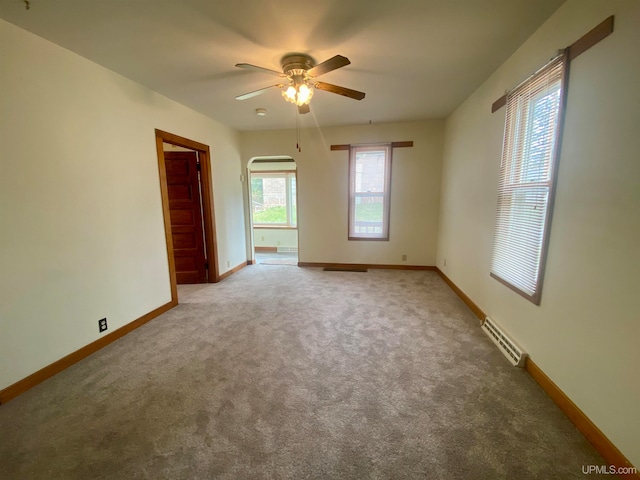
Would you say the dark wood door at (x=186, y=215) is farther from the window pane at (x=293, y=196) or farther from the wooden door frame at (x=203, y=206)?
the window pane at (x=293, y=196)

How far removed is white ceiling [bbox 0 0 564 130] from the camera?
1.62 m

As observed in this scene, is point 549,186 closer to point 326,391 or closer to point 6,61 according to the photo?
point 326,391

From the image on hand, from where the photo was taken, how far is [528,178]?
2.01 metres

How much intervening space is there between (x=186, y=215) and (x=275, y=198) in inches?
119

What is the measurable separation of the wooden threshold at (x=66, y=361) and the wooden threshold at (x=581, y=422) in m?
3.55

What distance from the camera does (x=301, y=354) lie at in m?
2.22

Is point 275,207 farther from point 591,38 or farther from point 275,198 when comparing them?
point 591,38

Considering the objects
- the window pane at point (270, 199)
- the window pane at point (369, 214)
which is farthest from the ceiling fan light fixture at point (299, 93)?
the window pane at point (270, 199)

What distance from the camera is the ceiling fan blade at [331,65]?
69.7 inches

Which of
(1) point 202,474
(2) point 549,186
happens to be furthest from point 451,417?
(2) point 549,186

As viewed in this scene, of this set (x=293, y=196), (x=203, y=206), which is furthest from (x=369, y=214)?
(x=203, y=206)

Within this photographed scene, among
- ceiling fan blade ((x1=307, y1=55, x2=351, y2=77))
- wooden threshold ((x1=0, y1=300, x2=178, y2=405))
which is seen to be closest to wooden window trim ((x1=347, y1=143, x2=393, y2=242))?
ceiling fan blade ((x1=307, y1=55, x2=351, y2=77))

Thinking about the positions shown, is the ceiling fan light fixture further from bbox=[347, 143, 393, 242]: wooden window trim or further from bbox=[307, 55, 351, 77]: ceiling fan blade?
bbox=[347, 143, 393, 242]: wooden window trim

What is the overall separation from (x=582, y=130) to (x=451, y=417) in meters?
1.86
